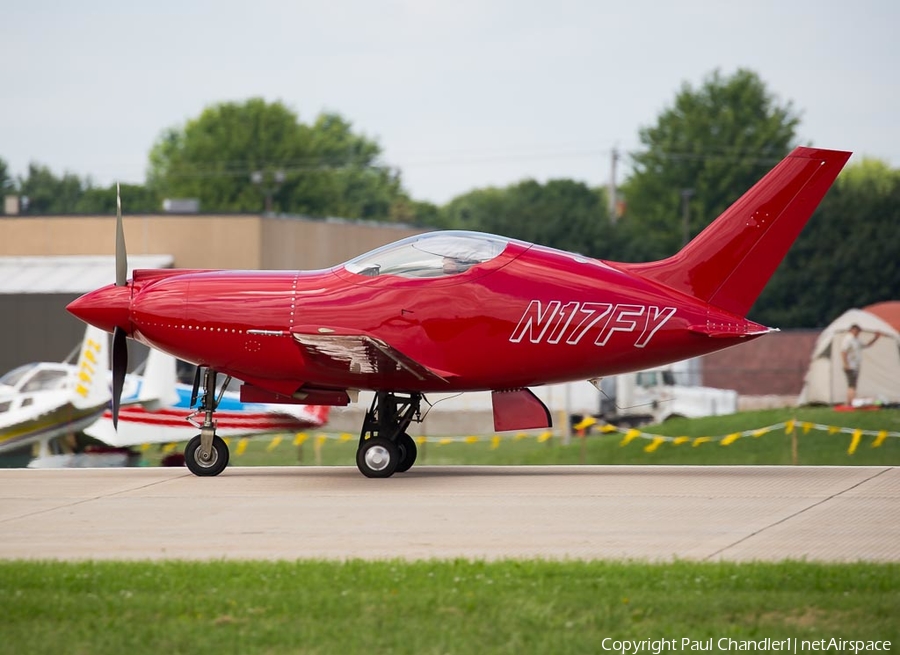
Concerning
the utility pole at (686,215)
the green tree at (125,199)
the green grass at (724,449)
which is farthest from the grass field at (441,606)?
the green tree at (125,199)

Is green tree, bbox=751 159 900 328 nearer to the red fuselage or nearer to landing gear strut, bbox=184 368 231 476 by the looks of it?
the red fuselage

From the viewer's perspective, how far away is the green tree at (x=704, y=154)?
297 feet

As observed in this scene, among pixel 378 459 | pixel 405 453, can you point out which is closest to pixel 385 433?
pixel 378 459

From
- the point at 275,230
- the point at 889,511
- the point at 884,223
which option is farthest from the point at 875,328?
the point at 884,223

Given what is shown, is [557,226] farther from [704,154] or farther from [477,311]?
[477,311]

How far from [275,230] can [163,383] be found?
75.1ft

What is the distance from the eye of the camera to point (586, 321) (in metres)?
12.8

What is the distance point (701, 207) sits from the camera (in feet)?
295

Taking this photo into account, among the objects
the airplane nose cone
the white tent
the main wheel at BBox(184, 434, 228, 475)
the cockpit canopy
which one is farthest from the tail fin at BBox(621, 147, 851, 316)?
the white tent

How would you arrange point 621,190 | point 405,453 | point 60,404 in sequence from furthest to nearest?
point 621,190
point 60,404
point 405,453

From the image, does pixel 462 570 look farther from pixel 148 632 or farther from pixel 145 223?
pixel 145 223

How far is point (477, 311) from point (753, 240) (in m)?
2.94

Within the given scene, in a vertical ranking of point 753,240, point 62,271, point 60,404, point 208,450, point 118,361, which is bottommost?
point 60,404

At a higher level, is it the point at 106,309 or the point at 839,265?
the point at 839,265
